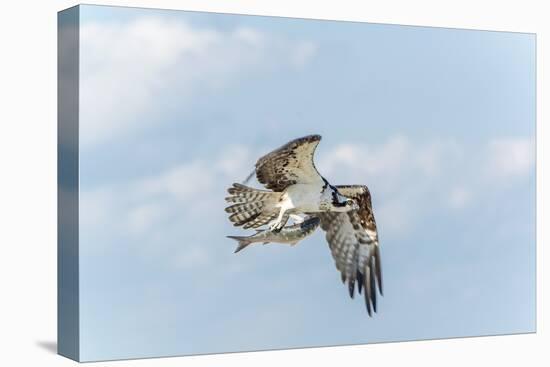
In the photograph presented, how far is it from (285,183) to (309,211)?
0.32 m

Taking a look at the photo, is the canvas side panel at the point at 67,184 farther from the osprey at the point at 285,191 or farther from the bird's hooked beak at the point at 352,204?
the bird's hooked beak at the point at 352,204

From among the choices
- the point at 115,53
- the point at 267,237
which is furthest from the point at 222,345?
the point at 115,53

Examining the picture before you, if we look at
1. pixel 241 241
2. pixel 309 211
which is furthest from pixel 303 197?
pixel 241 241

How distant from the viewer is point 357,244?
1066 cm

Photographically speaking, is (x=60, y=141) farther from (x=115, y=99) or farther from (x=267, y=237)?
(x=267, y=237)

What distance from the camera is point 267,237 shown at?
33.5 ft

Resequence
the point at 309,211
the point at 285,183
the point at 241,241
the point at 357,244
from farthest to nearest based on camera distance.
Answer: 1. the point at 357,244
2. the point at 309,211
3. the point at 285,183
4. the point at 241,241

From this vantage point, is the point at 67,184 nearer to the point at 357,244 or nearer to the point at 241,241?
the point at 241,241

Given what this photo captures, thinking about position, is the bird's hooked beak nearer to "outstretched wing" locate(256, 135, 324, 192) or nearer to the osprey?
the osprey

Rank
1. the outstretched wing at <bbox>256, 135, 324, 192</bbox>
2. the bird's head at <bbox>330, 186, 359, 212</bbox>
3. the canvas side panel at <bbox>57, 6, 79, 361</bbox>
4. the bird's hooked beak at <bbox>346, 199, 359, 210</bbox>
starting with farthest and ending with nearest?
the bird's hooked beak at <bbox>346, 199, 359, 210</bbox>, the bird's head at <bbox>330, 186, 359, 212</bbox>, the outstretched wing at <bbox>256, 135, 324, 192</bbox>, the canvas side panel at <bbox>57, 6, 79, 361</bbox>

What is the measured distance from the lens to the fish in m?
10.1

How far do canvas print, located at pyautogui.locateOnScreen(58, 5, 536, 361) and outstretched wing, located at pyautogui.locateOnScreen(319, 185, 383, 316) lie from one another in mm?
13

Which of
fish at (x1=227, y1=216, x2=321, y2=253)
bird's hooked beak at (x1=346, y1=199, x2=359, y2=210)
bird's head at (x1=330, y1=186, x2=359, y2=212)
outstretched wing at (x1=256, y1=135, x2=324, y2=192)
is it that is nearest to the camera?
outstretched wing at (x1=256, y1=135, x2=324, y2=192)

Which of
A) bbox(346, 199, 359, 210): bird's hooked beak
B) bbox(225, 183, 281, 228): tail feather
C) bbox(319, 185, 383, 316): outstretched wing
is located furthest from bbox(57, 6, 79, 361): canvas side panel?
bbox(346, 199, 359, 210): bird's hooked beak
